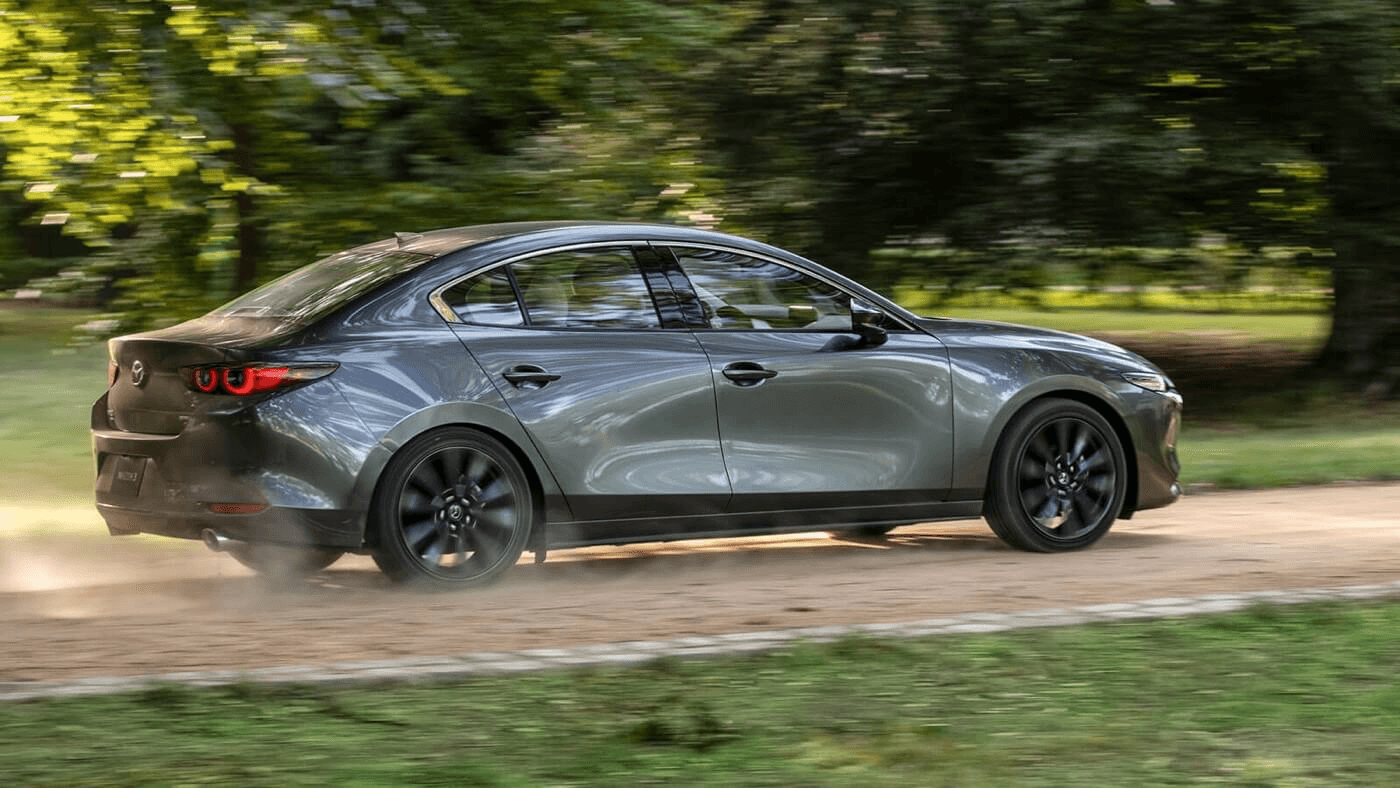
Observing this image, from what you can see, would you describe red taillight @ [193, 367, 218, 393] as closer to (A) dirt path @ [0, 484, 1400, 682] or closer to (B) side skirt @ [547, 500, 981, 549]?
(A) dirt path @ [0, 484, 1400, 682]

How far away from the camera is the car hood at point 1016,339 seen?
8.73m

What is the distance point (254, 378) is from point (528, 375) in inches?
43.0

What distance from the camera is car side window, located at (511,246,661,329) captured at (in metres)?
7.91

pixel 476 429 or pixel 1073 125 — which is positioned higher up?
pixel 1073 125

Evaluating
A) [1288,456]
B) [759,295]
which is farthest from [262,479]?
[1288,456]

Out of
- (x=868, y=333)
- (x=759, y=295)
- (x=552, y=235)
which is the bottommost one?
(x=868, y=333)

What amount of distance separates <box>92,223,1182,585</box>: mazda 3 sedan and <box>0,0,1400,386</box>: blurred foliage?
414 cm

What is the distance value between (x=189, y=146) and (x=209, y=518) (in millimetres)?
5361

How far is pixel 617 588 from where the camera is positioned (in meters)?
8.06

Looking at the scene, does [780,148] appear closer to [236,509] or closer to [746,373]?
[746,373]

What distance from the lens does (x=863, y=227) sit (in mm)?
18156

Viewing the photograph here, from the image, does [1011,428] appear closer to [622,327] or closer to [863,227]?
[622,327]

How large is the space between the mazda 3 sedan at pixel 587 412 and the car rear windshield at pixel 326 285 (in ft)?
0.06

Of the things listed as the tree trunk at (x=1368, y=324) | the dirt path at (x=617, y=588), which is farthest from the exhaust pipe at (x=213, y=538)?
the tree trunk at (x=1368, y=324)
